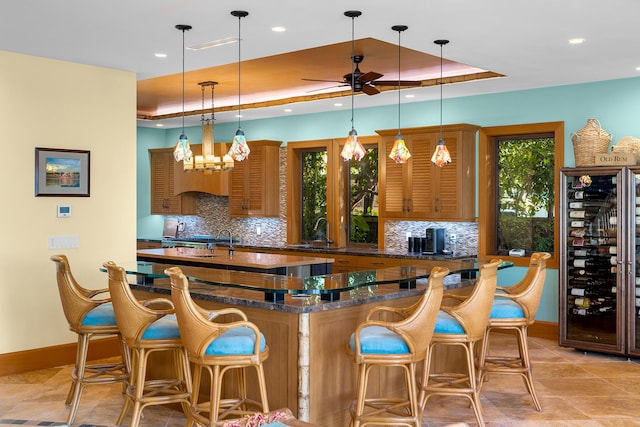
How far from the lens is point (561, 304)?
23.1 feet

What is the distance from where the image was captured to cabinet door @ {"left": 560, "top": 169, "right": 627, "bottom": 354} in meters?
6.70

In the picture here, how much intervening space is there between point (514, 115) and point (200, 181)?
197 inches

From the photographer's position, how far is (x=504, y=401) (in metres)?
5.32

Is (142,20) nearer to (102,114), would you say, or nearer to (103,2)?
(103,2)

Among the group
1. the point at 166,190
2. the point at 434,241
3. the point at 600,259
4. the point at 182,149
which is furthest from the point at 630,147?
the point at 166,190

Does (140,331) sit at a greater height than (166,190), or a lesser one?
lesser

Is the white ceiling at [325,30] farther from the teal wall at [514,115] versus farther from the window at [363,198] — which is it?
the window at [363,198]

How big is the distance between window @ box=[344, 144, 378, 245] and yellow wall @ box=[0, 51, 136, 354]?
3488mm

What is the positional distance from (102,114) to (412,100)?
3.70m

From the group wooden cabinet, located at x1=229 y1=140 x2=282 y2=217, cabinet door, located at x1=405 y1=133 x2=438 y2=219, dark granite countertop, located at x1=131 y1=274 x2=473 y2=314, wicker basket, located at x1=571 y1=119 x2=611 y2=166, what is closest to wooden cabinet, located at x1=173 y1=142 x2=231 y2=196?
wooden cabinet, located at x1=229 y1=140 x2=282 y2=217

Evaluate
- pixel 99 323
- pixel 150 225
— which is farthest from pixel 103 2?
pixel 150 225

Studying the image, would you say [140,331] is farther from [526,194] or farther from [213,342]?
[526,194]

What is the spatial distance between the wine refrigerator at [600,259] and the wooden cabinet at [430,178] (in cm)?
130

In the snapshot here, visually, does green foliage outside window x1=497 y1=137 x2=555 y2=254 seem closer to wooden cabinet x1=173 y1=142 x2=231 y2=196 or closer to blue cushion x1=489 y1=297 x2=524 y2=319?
blue cushion x1=489 y1=297 x2=524 y2=319
